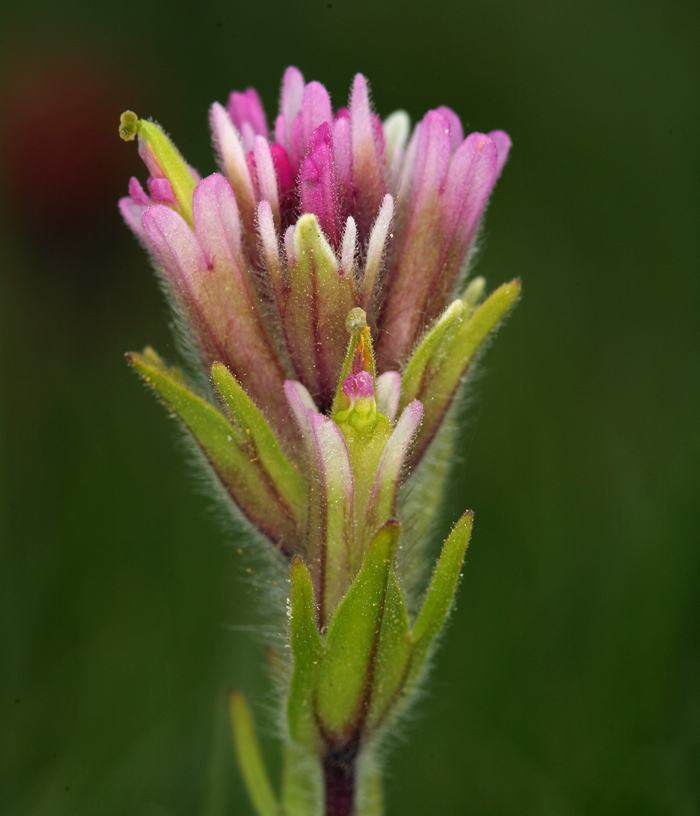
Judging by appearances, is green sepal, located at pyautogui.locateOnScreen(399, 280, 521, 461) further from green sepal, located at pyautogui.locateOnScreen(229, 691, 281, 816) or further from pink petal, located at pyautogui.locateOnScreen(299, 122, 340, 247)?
green sepal, located at pyautogui.locateOnScreen(229, 691, 281, 816)

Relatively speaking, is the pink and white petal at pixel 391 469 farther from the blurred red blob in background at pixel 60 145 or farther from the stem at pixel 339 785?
the blurred red blob in background at pixel 60 145

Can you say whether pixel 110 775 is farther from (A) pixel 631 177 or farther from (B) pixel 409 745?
(A) pixel 631 177

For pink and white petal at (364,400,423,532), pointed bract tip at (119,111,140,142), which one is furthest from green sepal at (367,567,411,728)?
pointed bract tip at (119,111,140,142)

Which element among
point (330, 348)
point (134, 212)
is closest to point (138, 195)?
point (134, 212)

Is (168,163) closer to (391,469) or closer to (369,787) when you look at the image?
(391,469)

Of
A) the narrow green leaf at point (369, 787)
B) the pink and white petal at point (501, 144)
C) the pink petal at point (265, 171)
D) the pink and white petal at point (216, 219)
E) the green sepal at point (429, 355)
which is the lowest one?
the narrow green leaf at point (369, 787)

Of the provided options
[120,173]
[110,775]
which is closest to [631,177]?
[120,173]

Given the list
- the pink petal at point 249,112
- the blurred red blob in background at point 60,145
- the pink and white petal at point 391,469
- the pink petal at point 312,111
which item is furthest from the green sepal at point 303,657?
the blurred red blob in background at point 60,145
